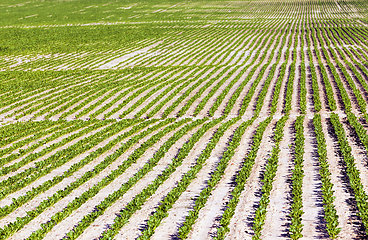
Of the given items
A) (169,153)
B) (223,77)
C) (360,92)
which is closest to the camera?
(169,153)

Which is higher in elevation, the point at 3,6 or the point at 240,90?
the point at 3,6

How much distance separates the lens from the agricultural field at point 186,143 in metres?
12.5

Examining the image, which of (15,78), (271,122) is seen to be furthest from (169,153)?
(15,78)

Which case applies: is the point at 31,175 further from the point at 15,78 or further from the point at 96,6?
the point at 96,6

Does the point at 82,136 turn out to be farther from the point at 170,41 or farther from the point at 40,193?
the point at 170,41

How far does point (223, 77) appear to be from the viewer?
3500cm

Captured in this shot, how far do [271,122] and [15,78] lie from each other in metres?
29.2

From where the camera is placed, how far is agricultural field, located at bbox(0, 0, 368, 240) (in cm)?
1255

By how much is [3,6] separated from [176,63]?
11359 cm

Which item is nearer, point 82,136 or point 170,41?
point 82,136

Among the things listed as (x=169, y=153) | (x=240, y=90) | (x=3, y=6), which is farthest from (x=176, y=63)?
(x=3, y=6)

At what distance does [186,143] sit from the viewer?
1962 centimetres

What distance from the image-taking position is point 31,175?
16.0m

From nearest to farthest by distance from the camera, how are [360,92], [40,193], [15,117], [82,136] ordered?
[40,193] < [82,136] < [15,117] < [360,92]
